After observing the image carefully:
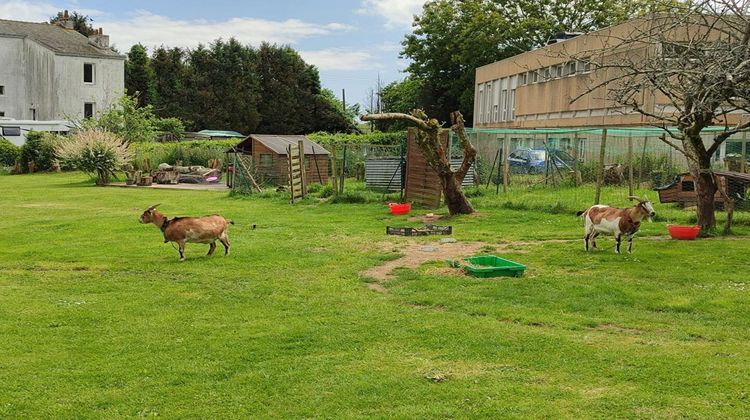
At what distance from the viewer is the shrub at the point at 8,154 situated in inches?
1852

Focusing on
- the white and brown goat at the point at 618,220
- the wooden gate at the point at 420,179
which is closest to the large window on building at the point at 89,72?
the wooden gate at the point at 420,179

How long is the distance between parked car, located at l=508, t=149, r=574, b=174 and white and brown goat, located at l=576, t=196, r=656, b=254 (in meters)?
10.8

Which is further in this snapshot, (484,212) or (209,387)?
(484,212)

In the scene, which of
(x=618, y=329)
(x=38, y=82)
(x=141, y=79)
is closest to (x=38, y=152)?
(x=38, y=82)

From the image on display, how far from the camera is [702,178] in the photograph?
14.8 m

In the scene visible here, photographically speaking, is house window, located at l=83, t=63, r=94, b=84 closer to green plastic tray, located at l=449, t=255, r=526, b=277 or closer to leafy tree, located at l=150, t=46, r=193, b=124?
leafy tree, located at l=150, t=46, r=193, b=124

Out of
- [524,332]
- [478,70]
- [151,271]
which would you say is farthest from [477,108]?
[524,332]

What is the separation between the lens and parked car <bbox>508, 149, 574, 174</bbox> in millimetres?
24070

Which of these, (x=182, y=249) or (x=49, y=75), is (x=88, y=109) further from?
(x=182, y=249)

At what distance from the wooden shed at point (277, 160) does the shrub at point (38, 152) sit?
59.7ft

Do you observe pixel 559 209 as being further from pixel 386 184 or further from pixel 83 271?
pixel 83 271

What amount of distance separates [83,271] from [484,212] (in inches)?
423

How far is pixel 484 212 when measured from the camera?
65.4 feet

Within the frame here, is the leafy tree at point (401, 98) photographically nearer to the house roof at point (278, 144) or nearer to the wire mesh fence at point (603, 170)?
the house roof at point (278, 144)
